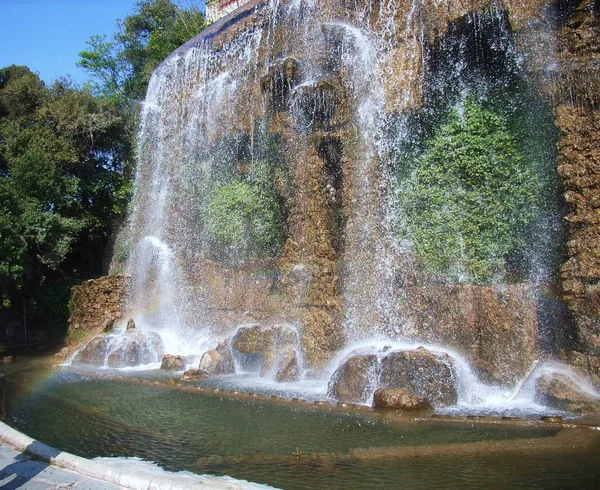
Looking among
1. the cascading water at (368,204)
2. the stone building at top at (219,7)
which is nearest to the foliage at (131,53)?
the stone building at top at (219,7)

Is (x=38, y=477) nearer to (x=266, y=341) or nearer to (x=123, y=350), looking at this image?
(x=266, y=341)

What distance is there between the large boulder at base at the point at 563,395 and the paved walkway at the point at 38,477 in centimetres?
670

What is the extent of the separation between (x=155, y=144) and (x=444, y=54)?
39.1ft

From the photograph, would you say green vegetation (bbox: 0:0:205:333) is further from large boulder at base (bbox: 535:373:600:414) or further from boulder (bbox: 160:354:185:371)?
large boulder at base (bbox: 535:373:600:414)

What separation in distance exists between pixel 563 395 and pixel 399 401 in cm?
253

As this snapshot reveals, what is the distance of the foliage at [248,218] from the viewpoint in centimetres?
1727

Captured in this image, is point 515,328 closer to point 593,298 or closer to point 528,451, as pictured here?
point 593,298

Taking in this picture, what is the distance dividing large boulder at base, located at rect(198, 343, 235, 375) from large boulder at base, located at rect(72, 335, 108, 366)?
11.2 feet

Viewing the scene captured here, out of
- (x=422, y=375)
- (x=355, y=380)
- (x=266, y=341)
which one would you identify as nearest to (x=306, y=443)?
(x=355, y=380)

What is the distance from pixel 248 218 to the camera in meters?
17.8

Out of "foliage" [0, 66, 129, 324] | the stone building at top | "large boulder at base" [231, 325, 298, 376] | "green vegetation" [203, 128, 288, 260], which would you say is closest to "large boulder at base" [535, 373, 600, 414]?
"large boulder at base" [231, 325, 298, 376]

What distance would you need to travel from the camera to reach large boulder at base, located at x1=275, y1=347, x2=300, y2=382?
1113cm

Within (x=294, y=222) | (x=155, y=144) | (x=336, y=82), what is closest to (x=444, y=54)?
(x=336, y=82)

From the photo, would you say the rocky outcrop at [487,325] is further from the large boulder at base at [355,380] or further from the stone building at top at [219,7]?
the stone building at top at [219,7]
